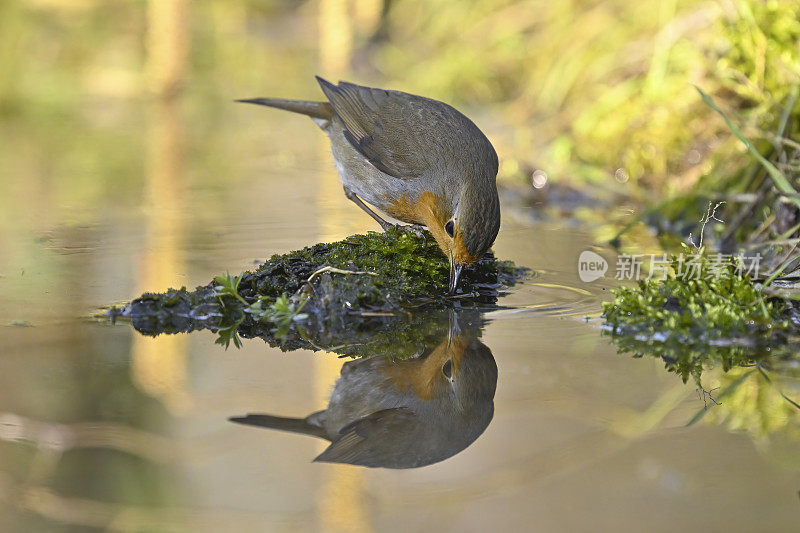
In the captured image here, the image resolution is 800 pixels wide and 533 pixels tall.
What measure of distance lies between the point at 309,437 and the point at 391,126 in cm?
221

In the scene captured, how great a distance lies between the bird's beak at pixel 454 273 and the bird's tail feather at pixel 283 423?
134 cm

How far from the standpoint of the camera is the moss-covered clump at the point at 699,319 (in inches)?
113

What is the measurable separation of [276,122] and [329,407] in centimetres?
763

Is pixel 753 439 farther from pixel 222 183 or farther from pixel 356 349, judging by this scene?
pixel 222 183

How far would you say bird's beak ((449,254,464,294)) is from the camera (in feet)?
11.6

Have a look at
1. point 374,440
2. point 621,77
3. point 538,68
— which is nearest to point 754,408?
point 374,440

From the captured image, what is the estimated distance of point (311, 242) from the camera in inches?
179

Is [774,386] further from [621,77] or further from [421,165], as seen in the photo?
[621,77]

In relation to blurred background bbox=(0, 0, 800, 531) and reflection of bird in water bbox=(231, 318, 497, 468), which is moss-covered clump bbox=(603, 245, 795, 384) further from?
reflection of bird in water bbox=(231, 318, 497, 468)

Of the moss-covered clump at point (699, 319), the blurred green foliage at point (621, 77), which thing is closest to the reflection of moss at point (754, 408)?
the moss-covered clump at point (699, 319)

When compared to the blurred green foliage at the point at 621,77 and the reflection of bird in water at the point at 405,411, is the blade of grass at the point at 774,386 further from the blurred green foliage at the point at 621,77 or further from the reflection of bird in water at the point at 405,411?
the blurred green foliage at the point at 621,77

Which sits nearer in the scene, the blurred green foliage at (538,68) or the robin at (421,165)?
the robin at (421,165)

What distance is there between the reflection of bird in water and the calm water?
4cm

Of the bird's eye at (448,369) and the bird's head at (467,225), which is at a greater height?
the bird's head at (467,225)
